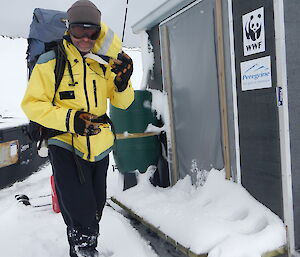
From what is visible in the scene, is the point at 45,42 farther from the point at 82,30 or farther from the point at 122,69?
the point at 122,69

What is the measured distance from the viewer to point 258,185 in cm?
302

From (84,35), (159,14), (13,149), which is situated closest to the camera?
(84,35)

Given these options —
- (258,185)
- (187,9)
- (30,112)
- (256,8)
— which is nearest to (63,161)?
(30,112)

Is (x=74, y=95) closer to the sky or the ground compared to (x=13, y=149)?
closer to the sky

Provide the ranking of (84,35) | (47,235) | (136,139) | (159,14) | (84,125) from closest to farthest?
1. (84,125)
2. (84,35)
3. (47,235)
4. (159,14)
5. (136,139)

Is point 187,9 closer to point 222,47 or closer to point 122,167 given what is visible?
point 222,47

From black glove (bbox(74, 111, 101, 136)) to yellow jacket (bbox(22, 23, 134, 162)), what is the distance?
3cm

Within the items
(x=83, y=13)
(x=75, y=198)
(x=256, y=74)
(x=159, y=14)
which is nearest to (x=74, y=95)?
(x=83, y=13)

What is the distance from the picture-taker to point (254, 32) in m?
2.84

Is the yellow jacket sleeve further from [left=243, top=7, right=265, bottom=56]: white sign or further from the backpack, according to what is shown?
[left=243, top=7, right=265, bottom=56]: white sign

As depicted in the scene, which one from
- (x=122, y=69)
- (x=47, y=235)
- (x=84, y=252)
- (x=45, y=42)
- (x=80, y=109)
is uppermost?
(x=45, y=42)

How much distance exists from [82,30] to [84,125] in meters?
0.68

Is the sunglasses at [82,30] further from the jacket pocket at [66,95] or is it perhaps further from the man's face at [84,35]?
the jacket pocket at [66,95]

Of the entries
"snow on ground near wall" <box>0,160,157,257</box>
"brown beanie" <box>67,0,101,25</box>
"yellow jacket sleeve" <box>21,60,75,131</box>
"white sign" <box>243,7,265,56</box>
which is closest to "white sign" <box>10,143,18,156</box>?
"snow on ground near wall" <box>0,160,157,257</box>
